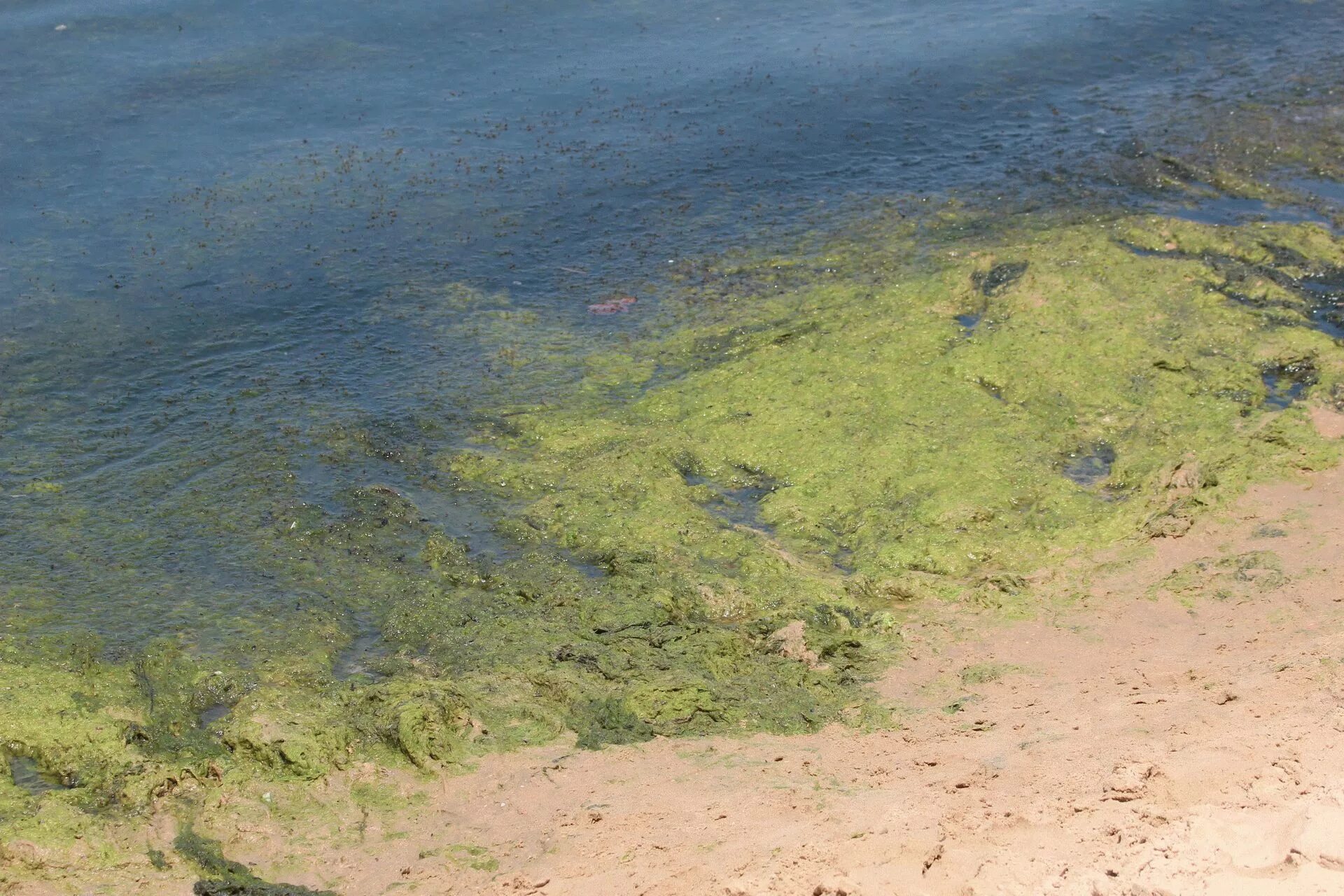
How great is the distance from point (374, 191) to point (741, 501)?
7.83m

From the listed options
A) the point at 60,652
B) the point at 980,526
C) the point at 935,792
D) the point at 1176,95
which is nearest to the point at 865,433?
the point at 980,526

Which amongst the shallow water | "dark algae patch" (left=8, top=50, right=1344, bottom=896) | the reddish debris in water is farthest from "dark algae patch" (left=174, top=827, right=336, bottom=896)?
the reddish debris in water

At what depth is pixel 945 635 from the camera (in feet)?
27.7

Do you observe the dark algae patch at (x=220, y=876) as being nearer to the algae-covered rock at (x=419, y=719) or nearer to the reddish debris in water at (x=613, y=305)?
the algae-covered rock at (x=419, y=719)

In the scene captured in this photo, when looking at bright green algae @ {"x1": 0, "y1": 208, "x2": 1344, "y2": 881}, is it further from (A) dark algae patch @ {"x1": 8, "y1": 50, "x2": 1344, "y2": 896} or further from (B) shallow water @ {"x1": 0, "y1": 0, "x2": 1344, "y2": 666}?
(B) shallow water @ {"x1": 0, "y1": 0, "x2": 1344, "y2": 666}

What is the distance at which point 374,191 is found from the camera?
15500 millimetres

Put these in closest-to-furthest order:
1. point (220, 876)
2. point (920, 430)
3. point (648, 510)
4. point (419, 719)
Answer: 1. point (220, 876)
2. point (419, 719)
3. point (648, 510)
4. point (920, 430)

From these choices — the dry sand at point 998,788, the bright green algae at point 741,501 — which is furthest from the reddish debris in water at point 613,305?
the dry sand at point 998,788

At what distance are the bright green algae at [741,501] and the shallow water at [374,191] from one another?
0.37m

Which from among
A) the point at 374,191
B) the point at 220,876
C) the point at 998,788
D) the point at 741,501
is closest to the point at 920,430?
the point at 741,501

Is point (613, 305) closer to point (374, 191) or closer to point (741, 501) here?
point (741, 501)

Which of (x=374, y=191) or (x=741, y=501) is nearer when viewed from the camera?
(x=741, y=501)

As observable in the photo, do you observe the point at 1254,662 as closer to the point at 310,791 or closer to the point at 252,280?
the point at 310,791

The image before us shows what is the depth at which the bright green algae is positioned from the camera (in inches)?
302
